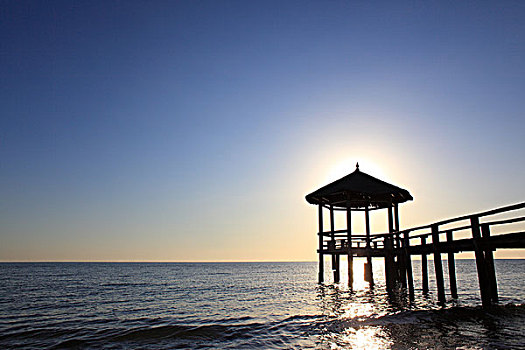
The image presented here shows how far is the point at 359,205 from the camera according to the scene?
78.9 ft

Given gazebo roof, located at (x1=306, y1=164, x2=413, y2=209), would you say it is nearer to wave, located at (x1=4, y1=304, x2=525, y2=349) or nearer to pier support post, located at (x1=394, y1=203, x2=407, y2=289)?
pier support post, located at (x1=394, y1=203, x2=407, y2=289)

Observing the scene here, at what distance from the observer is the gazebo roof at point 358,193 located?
2077cm

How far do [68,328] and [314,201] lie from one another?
14.5m

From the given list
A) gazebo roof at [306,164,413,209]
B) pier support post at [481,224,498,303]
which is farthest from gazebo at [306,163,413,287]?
pier support post at [481,224,498,303]

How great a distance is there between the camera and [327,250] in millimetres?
23375

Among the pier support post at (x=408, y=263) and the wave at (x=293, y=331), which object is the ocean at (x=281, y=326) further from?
the pier support post at (x=408, y=263)

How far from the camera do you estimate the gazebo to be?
20344 millimetres

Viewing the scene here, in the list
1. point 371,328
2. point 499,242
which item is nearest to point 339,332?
point 371,328

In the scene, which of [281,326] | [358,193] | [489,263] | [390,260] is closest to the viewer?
[489,263]

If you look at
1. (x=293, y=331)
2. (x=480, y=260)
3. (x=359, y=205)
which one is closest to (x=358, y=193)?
(x=359, y=205)

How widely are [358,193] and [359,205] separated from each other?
3409 millimetres

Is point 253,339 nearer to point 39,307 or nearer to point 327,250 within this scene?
point 327,250

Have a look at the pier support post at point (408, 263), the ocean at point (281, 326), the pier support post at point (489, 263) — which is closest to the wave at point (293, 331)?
the ocean at point (281, 326)

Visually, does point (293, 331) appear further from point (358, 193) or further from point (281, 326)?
point (358, 193)
